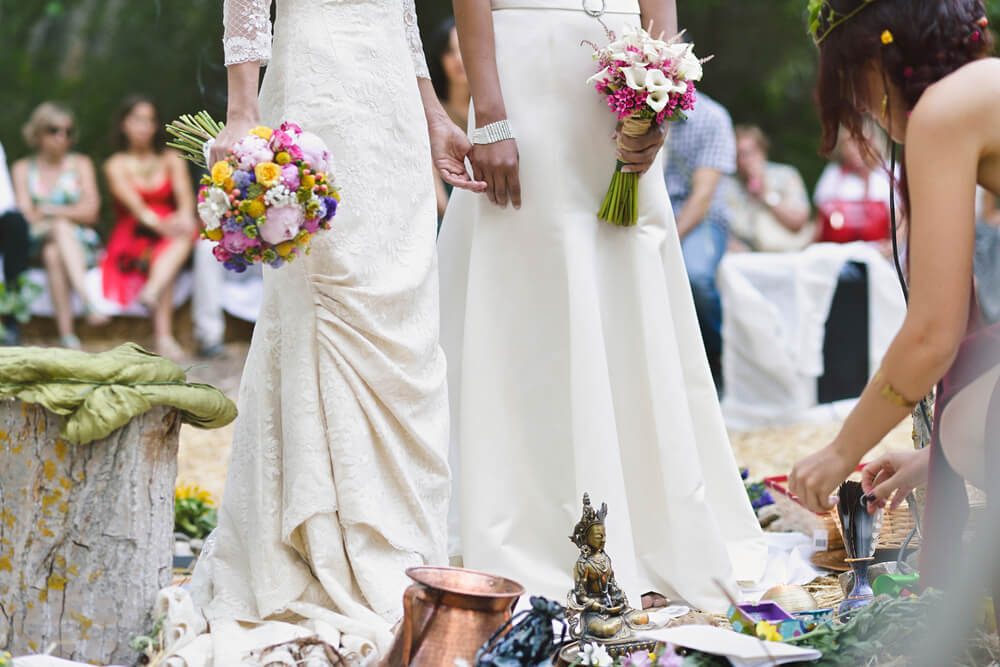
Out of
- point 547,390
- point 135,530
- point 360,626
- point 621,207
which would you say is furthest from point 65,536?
point 621,207

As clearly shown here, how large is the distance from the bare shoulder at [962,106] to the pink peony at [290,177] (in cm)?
133

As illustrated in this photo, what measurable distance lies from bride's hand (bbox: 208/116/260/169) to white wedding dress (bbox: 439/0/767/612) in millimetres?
880

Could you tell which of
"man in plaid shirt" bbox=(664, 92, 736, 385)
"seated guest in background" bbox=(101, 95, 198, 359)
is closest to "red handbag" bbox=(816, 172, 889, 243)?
"man in plaid shirt" bbox=(664, 92, 736, 385)

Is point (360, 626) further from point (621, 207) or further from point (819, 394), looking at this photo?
point (819, 394)

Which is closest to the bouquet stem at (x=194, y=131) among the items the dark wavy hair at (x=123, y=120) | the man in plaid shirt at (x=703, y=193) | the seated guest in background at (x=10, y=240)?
the man in plaid shirt at (x=703, y=193)

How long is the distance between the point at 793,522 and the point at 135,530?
7.85ft

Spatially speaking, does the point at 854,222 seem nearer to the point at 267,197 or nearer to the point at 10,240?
the point at 10,240

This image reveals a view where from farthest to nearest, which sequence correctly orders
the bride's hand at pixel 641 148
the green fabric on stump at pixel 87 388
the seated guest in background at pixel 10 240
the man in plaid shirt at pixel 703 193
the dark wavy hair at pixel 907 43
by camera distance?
the seated guest in background at pixel 10 240 < the man in plaid shirt at pixel 703 193 < the bride's hand at pixel 641 148 < the green fabric on stump at pixel 87 388 < the dark wavy hair at pixel 907 43

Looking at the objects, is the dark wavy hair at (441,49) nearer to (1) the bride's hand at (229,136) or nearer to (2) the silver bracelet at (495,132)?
(2) the silver bracelet at (495,132)

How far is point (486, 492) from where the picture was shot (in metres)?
3.66

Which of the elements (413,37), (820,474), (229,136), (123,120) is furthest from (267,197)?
(123,120)

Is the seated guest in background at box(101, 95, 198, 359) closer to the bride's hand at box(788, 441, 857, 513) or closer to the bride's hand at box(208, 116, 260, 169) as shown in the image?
the bride's hand at box(208, 116, 260, 169)

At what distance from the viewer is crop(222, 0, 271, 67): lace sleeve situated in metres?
3.06

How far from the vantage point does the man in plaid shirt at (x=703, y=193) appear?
6.89 metres
